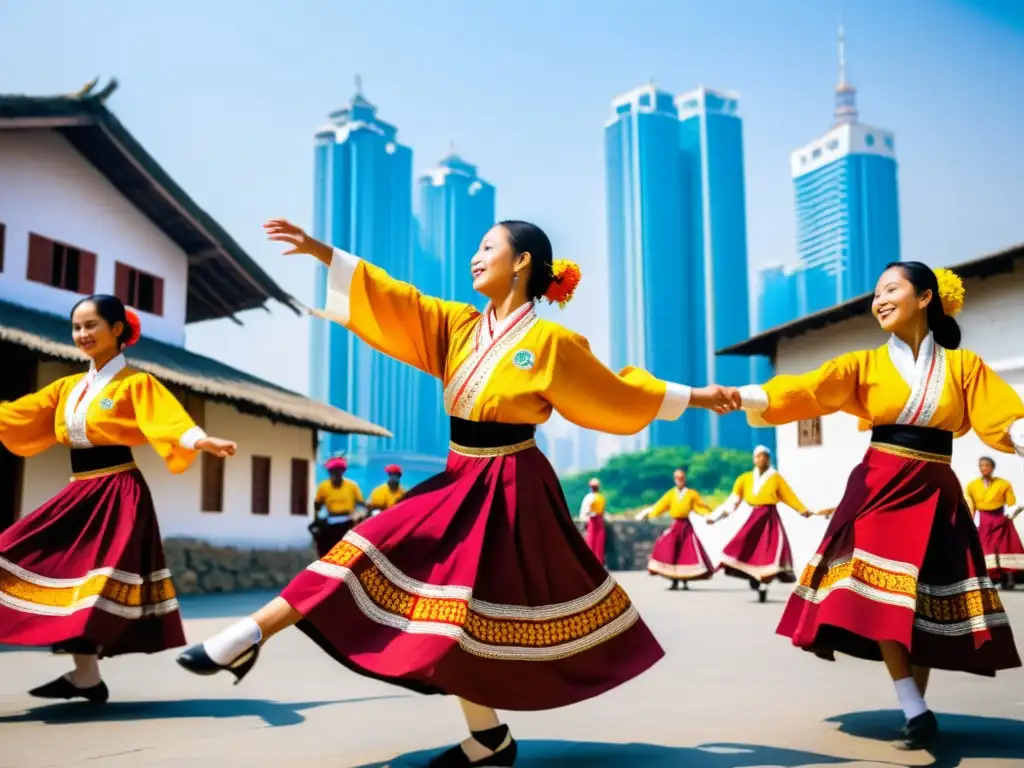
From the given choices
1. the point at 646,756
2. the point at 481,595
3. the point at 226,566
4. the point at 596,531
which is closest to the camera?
the point at 481,595

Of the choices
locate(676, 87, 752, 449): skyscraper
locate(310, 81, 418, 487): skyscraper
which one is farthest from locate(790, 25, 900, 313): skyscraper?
locate(310, 81, 418, 487): skyscraper

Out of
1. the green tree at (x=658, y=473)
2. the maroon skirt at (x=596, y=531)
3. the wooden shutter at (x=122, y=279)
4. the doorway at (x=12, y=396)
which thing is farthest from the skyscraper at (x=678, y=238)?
the doorway at (x=12, y=396)

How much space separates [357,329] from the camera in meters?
3.68

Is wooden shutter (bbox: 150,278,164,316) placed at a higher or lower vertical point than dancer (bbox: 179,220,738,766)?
higher

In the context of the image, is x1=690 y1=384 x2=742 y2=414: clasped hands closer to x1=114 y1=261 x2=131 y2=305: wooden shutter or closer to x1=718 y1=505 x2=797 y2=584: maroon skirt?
x1=718 y1=505 x2=797 y2=584: maroon skirt

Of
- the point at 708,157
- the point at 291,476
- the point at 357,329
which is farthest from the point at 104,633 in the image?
the point at 708,157

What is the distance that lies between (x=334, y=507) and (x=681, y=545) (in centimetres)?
510

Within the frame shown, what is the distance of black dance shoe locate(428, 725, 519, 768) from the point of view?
11.2ft

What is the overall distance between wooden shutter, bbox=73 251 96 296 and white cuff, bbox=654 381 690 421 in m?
12.5

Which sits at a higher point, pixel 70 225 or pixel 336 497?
pixel 70 225

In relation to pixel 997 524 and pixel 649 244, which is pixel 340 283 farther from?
pixel 649 244

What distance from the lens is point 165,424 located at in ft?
15.2

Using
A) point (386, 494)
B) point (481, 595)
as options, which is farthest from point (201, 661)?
point (386, 494)

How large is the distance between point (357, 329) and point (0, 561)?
211 cm
